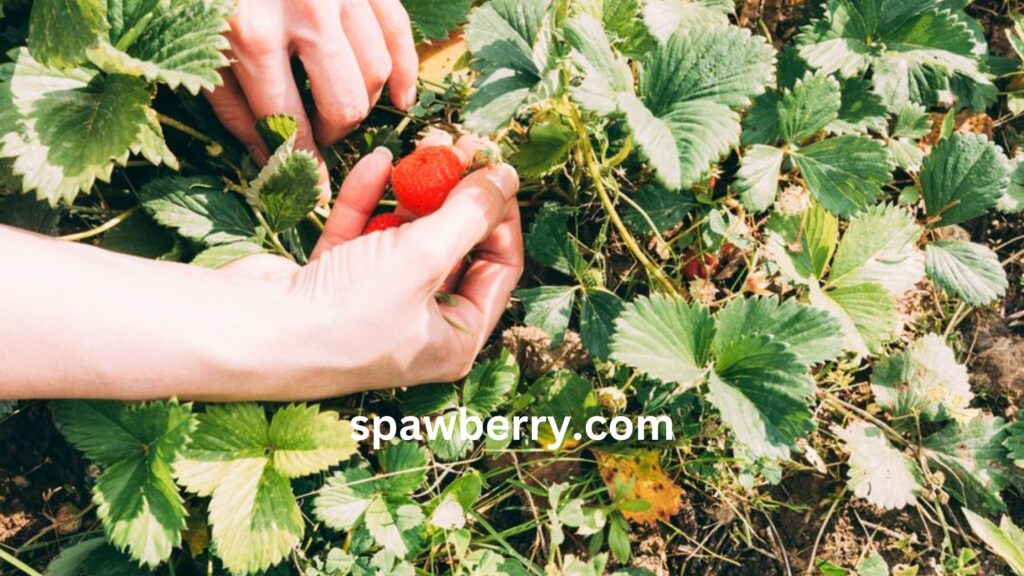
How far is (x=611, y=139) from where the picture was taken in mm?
1689

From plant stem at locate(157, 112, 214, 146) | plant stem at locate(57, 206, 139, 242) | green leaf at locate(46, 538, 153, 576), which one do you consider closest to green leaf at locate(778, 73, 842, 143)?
plant stem at locate(157, 112, 214, 146)

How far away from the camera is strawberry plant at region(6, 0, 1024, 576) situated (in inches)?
54.5

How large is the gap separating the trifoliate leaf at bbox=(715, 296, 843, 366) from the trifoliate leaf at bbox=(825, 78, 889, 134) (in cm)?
41

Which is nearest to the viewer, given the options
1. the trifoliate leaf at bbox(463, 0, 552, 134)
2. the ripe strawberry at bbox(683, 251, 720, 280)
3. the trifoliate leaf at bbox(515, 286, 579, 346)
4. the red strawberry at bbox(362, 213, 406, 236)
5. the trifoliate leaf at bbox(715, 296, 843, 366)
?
the trifoliate leaf at bbox(463, 0, 552, 134)

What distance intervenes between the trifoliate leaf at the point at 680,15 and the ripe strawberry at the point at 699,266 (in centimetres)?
49

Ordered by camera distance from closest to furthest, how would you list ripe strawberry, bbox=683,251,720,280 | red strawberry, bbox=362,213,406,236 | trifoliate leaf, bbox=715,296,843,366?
trifoliate leaf, bbox=715,296,843,366 → red strawberry, bbox=362,213,406,236 → ripe strawberry, bbox=683,251,720,280

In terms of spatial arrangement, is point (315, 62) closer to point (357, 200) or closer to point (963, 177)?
point (357, 200)

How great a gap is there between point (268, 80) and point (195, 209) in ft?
0.99

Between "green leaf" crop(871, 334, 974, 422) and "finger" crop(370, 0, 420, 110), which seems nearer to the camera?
"finger" crop(370, 0, 420, 110)

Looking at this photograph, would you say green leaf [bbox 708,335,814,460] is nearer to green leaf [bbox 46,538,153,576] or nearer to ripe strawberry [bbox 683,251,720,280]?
ripe strawberry [bbox 683,251,720,280]

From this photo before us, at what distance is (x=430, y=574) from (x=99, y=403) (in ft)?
2.31

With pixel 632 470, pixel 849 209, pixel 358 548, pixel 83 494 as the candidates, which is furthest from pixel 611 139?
pixel 83 494

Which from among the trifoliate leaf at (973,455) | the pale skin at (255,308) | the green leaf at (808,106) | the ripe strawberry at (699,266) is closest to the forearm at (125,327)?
the pale skin at (255,308)

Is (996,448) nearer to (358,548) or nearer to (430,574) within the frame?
(430,574)
